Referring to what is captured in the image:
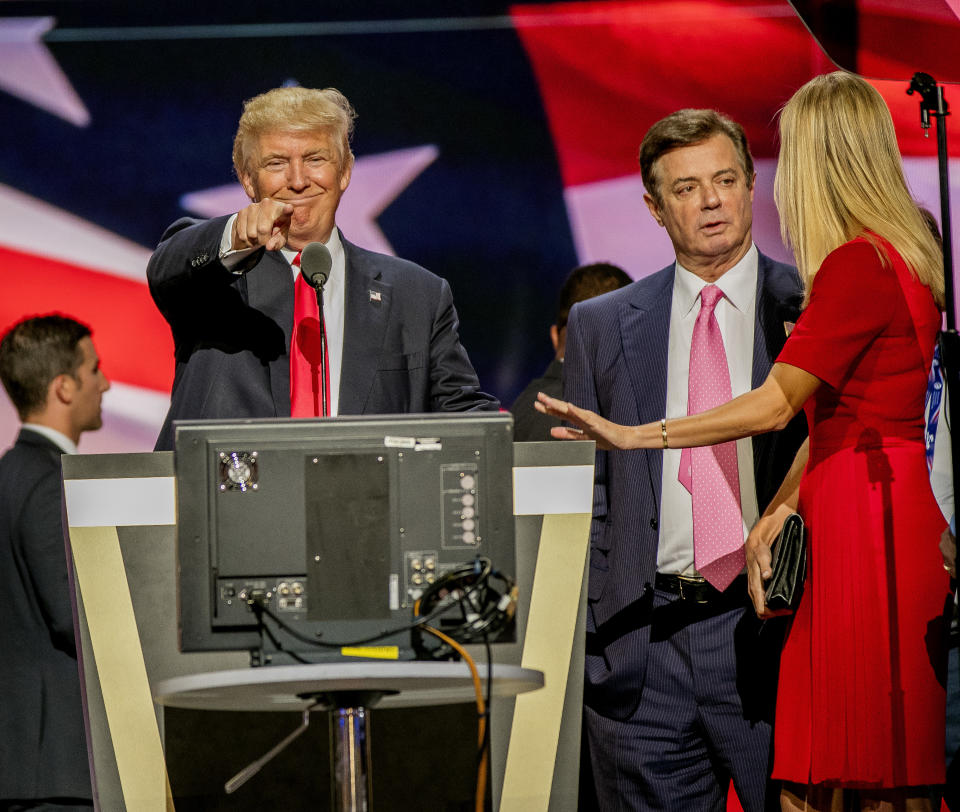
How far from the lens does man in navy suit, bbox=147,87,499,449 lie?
264 cm

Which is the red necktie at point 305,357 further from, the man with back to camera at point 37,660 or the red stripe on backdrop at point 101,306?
the red stripe on backdrop at point 101,306

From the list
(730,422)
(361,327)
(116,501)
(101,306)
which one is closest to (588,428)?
(730,422)

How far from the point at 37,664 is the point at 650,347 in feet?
6.55

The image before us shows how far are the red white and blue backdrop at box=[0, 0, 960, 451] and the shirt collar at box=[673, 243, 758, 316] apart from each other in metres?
2.05

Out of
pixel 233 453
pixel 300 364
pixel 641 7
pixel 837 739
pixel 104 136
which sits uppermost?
pixel 641 7

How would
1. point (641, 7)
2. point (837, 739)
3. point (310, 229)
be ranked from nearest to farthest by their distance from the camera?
1. point (837, 739)
2. point (310, 229)
3. point (641, 7)

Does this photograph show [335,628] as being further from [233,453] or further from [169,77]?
[169,77]

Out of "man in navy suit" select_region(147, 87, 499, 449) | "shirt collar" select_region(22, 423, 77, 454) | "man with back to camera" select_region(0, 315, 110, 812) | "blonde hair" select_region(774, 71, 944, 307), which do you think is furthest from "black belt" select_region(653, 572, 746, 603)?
"shirt collar" select_region(22, 423, 77, 454)

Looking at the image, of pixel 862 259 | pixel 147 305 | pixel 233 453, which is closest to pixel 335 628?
pixel 233 453

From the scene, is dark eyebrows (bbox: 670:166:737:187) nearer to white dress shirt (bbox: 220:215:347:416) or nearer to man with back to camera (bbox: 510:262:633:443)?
white dress shirt (bbox: 220:215:347:416)

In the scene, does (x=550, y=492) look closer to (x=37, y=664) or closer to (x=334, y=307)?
(x=334, y=307)

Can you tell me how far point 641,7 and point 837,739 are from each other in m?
3.43

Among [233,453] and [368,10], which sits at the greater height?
[368,10]

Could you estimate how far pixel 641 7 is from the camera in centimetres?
503
